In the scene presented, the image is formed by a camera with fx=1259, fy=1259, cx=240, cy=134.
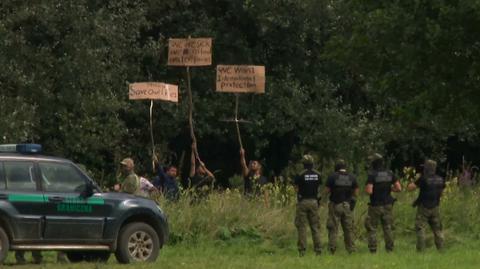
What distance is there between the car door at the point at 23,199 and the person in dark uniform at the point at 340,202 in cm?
586

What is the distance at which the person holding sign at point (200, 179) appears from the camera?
24859mm

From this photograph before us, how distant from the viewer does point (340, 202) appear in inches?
866

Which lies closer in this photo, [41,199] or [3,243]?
[3,243]

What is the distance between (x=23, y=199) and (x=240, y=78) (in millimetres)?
8412

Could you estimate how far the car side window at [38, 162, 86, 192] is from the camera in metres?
18.4

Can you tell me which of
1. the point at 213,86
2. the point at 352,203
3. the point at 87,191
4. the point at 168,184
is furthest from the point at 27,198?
the point at 213,86

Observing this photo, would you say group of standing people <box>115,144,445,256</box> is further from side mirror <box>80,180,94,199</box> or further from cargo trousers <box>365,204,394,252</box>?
side mirror <box>80,180,94,199</box>

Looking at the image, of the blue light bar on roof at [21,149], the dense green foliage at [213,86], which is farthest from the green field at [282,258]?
the dense green foliage at [213,86]

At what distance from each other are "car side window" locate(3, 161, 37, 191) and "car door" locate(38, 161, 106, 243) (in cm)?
18

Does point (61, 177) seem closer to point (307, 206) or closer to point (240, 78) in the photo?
point (307, 206)

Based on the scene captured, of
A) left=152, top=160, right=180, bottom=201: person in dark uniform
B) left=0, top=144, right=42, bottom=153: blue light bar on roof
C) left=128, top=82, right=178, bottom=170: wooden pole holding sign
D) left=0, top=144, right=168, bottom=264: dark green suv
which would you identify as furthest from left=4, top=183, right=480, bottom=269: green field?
left=128, top=82, right=178, bottom=170: wooden pole holding sign

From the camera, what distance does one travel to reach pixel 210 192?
24703mm

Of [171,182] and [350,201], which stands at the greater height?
[171,182]

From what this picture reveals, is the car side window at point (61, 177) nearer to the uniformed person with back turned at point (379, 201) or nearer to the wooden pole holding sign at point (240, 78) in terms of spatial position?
the uniformed person with back turned at point (379, 201)
